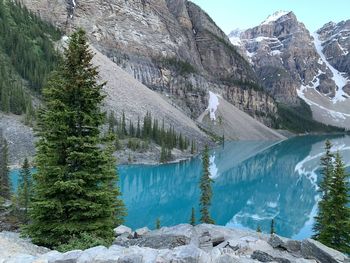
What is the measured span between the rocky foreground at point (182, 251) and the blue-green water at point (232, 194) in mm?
25140

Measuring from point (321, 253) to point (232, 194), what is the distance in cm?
5253

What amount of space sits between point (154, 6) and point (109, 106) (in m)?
99.2

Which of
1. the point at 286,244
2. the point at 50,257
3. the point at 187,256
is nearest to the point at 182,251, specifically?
the point at 187,256

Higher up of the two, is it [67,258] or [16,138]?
[67,258]

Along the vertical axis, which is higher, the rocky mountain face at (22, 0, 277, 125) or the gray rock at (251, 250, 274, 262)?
the rocky mountain face at (22, 0, 277, 125)

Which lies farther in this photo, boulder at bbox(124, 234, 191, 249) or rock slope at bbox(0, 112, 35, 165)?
rock slope at bbox(0, 112, 35, 165)

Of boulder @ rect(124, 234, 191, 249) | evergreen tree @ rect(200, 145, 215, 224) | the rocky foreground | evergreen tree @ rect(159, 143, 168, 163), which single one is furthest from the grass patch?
boulder @ rect(124, 234, 191, 249)

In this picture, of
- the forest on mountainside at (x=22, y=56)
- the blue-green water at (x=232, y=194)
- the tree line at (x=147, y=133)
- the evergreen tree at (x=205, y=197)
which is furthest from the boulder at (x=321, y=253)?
the tree line at (x=147, y=133)

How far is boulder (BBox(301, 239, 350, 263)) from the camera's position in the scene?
11.8 meters

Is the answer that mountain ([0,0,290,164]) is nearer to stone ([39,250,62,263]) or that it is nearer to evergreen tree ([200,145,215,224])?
evergreen tree ([200,145,215,224])

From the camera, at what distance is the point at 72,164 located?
48.2ft

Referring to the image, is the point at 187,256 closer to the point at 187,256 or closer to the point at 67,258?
the point at 187,256

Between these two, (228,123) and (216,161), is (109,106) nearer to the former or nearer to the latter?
(216,161)

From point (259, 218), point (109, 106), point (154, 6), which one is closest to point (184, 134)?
point (109, 106)
